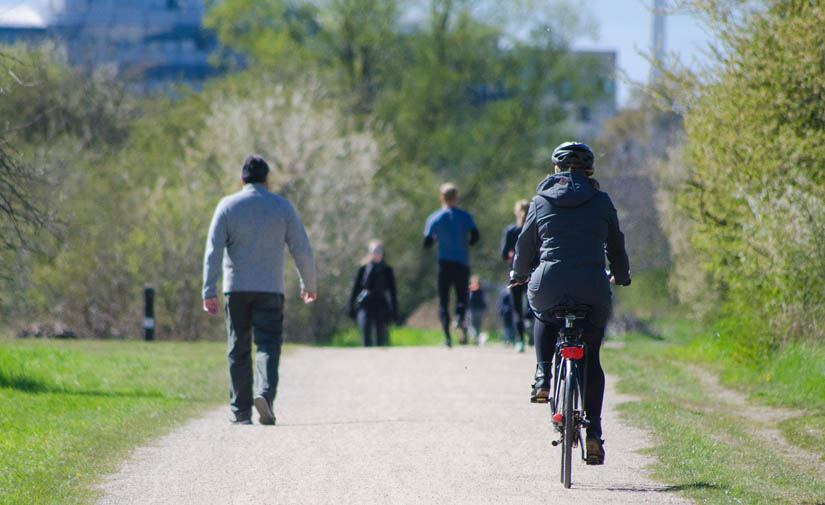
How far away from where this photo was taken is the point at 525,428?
9.43 meters

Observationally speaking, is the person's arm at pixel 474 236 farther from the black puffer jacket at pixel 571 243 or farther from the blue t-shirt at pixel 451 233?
the black puffer jacket at pixel 571 243

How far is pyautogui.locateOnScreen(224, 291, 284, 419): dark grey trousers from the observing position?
9.64 metres

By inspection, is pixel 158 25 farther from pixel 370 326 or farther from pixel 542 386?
pixel 542 386

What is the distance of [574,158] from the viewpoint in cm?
714

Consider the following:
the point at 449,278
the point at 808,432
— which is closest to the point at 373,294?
the point at 449,278

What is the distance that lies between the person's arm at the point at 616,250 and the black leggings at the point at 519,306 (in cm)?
805

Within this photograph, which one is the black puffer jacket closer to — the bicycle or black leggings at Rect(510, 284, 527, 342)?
the bicycle

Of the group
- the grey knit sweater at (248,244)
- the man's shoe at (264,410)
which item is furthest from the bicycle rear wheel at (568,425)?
the grey knit sweater at (248,244)

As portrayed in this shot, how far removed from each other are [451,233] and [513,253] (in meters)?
0.83

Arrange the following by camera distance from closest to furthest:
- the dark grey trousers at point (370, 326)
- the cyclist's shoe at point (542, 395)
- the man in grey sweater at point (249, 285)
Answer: the cyclist's shoe at point (542, 395) → the man in grey sweater at point (249, 285) → the dark grey trousers at point (370, 326)

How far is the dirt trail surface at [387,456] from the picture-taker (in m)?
6.70

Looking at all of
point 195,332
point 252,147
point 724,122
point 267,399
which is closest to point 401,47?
point 252,147

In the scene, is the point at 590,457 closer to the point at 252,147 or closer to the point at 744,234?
the point at 744,234

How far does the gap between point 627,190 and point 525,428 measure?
168 ft
